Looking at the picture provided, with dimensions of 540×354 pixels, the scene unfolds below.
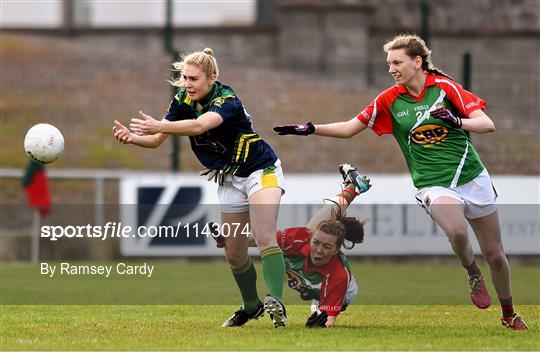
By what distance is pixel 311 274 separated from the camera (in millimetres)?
9805

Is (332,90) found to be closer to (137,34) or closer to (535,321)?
(137,34)

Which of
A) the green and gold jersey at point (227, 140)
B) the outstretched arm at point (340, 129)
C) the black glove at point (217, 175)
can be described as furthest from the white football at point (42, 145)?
the outstretched arm at point (340, 129)

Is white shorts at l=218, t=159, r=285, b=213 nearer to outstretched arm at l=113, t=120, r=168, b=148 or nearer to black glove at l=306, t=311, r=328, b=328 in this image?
outstretched arm at l=113, t=120, r=168, b=148

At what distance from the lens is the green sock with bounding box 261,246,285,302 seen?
9.19m

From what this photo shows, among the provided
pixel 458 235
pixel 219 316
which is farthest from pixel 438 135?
pixel 219 316

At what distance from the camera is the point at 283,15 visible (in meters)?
28.2

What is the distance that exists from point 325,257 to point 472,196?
4.07 ft

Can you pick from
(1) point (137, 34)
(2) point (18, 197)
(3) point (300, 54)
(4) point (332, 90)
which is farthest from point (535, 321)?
(1) point (137, 34)

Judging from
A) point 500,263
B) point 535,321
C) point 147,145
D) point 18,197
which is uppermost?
point 147,145

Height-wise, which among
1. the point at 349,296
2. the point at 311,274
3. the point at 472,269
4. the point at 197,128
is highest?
the point at 197,128

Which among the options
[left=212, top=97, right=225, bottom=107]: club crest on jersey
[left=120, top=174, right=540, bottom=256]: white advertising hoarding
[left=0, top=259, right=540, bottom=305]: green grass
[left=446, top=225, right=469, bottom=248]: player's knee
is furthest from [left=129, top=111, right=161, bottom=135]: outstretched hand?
[left=120, top=174, right=540, bottom=256]: white advertising hoarding

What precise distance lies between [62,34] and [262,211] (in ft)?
74.8

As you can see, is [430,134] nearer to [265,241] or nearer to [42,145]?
[265,241]

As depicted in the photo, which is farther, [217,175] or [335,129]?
[335,129]
